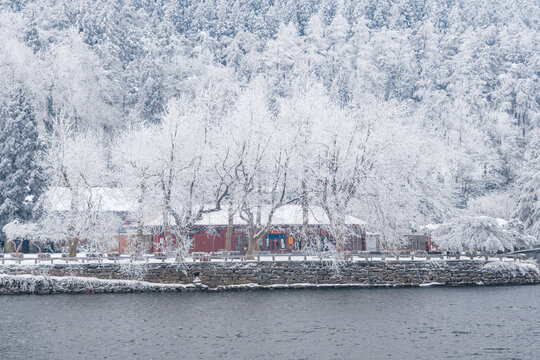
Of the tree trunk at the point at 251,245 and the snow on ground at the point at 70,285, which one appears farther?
the tree trunk at the point at 251,245

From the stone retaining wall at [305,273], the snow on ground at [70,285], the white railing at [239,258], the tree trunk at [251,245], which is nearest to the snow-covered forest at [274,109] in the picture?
the tree trunk at [251,245]

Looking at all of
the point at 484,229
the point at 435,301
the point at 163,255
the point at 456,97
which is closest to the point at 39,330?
the point at 163,255

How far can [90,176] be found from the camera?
42.6 m

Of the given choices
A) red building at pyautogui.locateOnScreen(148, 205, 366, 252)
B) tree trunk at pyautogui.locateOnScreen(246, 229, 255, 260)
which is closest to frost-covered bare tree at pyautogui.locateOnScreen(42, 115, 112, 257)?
red building at pyautogui.locateOnScreen(148, 205, 366, 252)

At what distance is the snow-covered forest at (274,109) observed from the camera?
40.2 m

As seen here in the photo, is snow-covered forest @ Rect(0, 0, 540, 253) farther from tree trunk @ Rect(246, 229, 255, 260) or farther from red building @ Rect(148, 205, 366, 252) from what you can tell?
red building @ Rect(148, 205, 366, 252)

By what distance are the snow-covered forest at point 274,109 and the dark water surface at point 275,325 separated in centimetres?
757

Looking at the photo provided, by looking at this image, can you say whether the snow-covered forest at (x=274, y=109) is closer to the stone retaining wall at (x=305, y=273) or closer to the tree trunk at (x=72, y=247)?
the tree trunk at (x=72, y=247)

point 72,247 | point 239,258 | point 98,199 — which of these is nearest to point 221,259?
point 239,258

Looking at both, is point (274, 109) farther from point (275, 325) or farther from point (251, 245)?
point (275, 325)

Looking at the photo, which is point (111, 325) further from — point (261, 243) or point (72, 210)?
point (261, 243)

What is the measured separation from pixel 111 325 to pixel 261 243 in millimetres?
25283

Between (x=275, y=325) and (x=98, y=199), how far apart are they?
84.1ft

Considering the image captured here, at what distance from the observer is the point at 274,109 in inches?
2692
